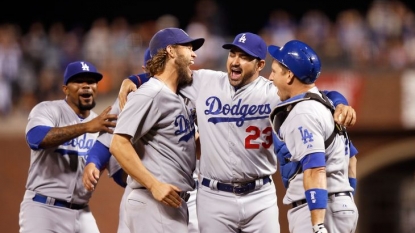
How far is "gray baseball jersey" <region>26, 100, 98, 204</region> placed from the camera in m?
6.70

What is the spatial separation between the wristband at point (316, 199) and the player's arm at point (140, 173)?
965mm

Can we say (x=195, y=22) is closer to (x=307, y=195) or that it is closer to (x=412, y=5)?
(x=412, y=5)

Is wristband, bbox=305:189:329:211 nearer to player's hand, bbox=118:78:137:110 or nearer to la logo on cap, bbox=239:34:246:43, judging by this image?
la logo on cap, bbox=239:34:246:43

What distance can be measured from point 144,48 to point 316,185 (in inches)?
347

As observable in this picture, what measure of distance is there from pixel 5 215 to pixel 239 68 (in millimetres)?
8752

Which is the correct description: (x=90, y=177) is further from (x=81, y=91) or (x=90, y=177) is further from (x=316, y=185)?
(x=316, y=185)

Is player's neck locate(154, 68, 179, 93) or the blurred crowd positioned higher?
the blurred crowd

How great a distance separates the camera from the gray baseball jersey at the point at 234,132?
5.95 m

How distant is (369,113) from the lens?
1314 cm

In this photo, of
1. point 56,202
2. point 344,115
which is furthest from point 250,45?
point 56,202

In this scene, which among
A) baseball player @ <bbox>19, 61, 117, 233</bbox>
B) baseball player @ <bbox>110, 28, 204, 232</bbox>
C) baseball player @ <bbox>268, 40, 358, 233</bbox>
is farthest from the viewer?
baseball player @ <bbox>19, 61, 117, 233</bbox>

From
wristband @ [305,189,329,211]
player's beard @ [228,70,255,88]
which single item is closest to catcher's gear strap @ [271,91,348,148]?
wristband @ [305,189,329,211]

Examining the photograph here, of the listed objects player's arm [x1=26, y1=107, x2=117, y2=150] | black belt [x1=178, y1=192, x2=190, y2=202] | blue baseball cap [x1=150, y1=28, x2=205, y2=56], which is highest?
blue baseball cap [x1=150, y1=28, x2=205, y2=56]

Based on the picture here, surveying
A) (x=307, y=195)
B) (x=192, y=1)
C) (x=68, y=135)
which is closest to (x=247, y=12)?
(x=192, y=1)
